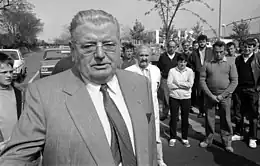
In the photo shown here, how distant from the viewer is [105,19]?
1.40m

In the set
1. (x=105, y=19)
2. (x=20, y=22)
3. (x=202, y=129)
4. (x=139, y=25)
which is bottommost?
(x=202, y=129)

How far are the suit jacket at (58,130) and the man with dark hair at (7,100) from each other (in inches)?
56.6

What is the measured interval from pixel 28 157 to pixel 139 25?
95.7ft

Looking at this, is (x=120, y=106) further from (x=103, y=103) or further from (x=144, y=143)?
(x=144, y=143)

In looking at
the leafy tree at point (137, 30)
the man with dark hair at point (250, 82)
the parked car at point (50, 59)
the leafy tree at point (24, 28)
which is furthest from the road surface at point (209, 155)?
the leafy tree at point (24, 28)

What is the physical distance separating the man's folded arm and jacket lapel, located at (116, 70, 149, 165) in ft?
1.57

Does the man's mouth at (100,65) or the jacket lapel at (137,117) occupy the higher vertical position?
the man's mouth at (100,65)

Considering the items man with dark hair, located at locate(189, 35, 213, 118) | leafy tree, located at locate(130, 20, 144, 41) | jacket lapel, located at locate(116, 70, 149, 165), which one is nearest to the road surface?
man with dark hair, located at locate(189, 35, 213, 118)

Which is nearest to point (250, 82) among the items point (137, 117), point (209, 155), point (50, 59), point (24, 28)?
point (209, 155)

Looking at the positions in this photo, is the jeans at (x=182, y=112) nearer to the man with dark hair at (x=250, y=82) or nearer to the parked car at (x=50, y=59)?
the man with dark hair at (x=250, y=82)

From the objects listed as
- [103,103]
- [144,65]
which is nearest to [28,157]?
[103,103]

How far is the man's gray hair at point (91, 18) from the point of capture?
138 centimetres

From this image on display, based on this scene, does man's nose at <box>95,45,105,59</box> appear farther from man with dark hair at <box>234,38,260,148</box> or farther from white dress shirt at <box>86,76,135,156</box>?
man with dark hair at <box>234,38,260,148</box>

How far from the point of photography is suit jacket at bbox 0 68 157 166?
127cm
